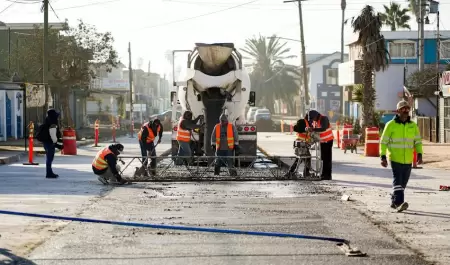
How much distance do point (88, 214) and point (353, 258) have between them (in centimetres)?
546

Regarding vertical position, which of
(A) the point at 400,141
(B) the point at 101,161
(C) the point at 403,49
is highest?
(C) the point at 403,49

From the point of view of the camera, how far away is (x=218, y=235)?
11.5 m

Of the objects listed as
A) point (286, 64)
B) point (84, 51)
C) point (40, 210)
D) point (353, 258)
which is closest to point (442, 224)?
point (353, 258)

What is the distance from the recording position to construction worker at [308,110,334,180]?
67.3 feet

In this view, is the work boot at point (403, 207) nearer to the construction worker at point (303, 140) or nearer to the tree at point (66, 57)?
the construction worker at point (303, 140)

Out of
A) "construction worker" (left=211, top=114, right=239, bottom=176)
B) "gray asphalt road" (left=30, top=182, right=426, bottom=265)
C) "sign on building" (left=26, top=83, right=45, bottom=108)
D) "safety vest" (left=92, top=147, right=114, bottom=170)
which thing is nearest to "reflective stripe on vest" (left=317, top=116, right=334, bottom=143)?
"construction worker" (left=211, top=114, right=239, bottom=176)

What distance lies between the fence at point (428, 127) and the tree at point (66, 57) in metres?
19.4

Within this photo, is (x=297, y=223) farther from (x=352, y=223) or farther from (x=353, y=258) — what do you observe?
(x=353, y=258)

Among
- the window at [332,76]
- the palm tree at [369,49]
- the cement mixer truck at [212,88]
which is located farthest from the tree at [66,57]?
the window at [332,76]

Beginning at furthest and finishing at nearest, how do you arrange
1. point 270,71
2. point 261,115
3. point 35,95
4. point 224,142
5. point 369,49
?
point 270,71
point 261,115
point 369,49
point 35,95
point 224,142

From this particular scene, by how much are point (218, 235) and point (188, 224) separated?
1.30 m

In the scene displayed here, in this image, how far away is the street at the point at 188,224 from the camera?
982 cm

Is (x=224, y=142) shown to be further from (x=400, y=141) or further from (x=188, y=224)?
(x=188, y=224)

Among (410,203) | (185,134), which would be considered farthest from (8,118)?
(410,203)
